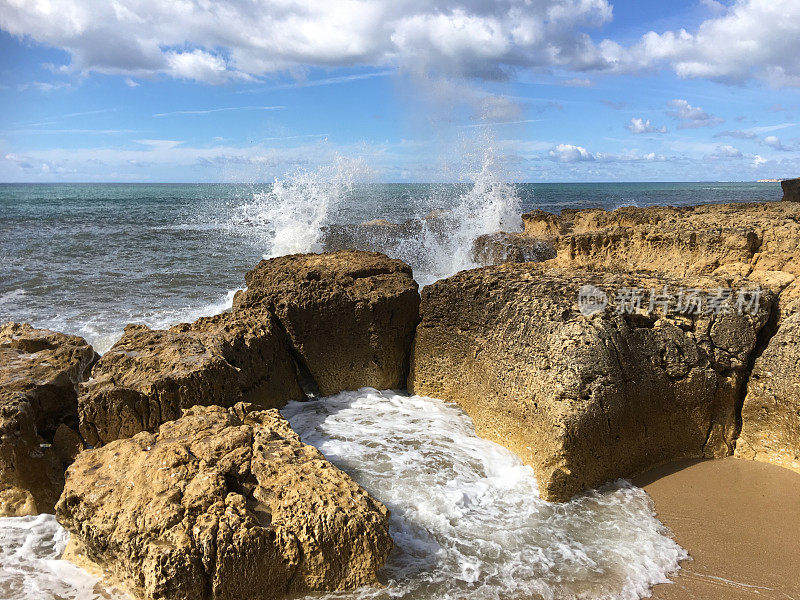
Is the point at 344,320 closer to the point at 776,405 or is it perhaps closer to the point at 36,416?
the point at 36,416

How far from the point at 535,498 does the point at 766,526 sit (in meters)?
1.16

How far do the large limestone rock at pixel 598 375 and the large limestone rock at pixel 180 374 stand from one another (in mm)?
1453

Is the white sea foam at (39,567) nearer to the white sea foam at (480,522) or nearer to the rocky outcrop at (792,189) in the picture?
the white sea foam at (480,522)

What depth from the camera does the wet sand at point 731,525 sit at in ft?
8.52

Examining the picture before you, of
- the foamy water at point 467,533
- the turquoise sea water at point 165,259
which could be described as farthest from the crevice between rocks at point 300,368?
the turquoise sea water at point 165,259

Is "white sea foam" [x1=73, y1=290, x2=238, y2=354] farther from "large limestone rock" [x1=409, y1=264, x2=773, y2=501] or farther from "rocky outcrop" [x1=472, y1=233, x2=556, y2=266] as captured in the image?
"large limestone rock" [x1=409, y1=264, x2=773, y2=501]

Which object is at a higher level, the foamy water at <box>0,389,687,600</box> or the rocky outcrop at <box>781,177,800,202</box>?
the rocky outcrop at <box>781,177,800,202</box>

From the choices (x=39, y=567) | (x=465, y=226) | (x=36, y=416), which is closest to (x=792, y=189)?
(x=465, y=226)

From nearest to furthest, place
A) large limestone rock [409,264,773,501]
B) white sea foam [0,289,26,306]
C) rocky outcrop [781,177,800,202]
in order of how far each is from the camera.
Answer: large limestone rock [409,264,773,501], white sea foam [0,289,26,306], rocky outcrop [781,177,800,202]

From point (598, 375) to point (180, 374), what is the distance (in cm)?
242

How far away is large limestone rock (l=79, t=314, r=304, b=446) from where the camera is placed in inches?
131

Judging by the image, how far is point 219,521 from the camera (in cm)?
243

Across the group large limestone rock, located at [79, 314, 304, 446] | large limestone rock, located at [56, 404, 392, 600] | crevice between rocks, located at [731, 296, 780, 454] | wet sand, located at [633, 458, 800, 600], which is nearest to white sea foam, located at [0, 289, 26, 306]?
large limestone rock, located at [79, 314, 304, 446]

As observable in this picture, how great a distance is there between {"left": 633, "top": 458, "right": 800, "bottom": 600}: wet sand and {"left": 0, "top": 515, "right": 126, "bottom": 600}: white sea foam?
8.23 feet
